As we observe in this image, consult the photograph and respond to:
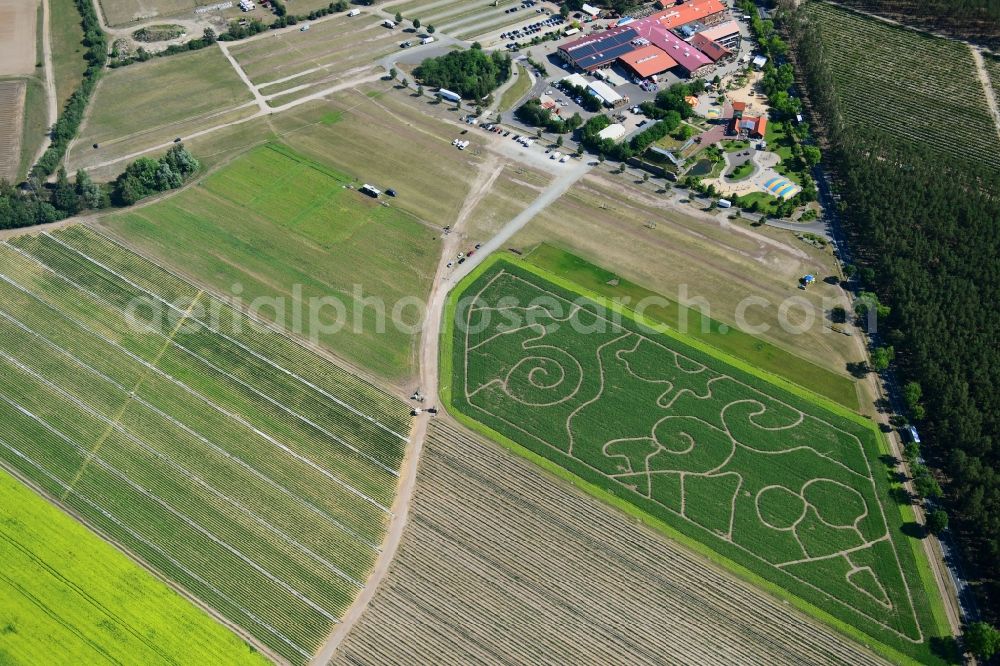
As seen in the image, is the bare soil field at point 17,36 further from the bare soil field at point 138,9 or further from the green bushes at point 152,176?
the green bushes at point 152,176

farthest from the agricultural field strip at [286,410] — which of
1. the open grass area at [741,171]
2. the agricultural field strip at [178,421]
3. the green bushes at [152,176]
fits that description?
the open grass area at [741,171]

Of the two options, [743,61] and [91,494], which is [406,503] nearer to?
[91,494]

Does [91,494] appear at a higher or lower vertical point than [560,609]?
lower

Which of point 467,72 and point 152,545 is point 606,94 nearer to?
point 467,72

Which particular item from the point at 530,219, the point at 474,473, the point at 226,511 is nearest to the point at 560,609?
the point at 474,473

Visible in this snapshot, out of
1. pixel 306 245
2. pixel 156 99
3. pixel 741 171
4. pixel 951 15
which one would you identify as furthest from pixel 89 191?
pixel 951 15

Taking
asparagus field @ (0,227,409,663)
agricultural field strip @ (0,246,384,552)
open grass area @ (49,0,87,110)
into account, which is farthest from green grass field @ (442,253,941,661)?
open grass area @ (49,0,87,110)

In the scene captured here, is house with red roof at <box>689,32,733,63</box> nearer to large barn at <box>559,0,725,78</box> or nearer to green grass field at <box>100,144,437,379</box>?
large barn at <box>559,0,725,78</box>
